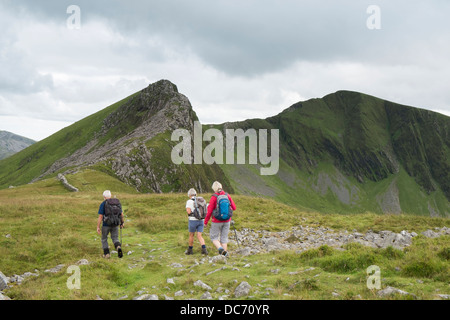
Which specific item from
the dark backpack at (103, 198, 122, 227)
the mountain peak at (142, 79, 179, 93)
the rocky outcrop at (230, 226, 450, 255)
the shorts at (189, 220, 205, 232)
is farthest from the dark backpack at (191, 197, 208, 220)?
the mountain peak at (142, 79, 179, 93)

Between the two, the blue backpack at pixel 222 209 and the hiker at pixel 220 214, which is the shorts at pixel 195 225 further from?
the blue backpack at pixel 222 209

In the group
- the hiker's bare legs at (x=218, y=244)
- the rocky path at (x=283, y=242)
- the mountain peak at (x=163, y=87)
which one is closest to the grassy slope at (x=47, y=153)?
the mountain peak at (x=163, y=87)

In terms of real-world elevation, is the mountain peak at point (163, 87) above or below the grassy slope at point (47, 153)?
above

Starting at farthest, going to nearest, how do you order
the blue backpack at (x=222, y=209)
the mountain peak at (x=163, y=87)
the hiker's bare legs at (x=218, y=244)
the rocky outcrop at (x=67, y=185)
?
the mountain peak at (x=163, y=87)
the rocky outcrop at (x=67, y=185)
the hiker's bare legs at (x=218, y=244)
the blue backpack at (x=222, y=209)

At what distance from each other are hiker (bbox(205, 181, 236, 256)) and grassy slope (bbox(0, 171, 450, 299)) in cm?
105

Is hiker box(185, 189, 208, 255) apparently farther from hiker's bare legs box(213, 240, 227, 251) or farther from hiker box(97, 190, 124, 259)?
hiker box(97, 190, 124, 259)

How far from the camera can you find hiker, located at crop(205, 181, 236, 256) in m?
13.5

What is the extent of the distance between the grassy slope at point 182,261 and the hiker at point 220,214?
105 centimetres

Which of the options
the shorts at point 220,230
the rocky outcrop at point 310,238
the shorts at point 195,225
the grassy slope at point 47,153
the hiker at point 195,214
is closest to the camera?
the shorts at point 220,230

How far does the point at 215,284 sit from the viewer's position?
9234 millimetres

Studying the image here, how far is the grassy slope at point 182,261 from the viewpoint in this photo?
865cm

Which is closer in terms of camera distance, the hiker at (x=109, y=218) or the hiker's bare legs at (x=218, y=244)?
the hiker's bare legs at (x=218, y=244)
